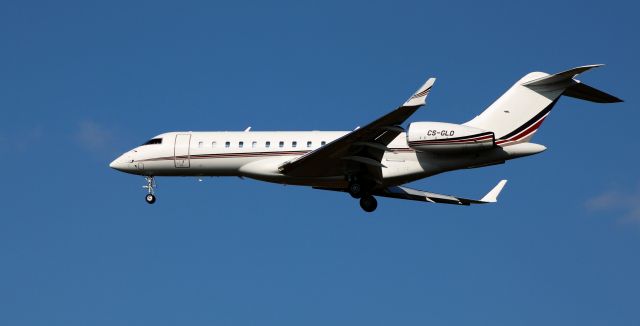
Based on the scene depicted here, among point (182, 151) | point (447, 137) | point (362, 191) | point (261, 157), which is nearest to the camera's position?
point (447, 137)

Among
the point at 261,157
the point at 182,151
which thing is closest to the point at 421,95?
the point at 261,157

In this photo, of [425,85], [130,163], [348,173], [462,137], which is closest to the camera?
[425,85]

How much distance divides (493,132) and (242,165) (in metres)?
8.57

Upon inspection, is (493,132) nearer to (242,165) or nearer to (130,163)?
(242,165)

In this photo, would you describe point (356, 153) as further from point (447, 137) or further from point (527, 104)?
point (527, 104)

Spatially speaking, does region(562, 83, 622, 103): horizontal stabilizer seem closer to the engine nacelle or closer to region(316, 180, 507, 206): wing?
the engine nacelle

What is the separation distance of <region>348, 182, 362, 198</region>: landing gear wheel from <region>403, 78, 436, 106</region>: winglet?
19.3 ft

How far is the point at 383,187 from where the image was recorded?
118ft

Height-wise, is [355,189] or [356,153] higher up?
[356,153]

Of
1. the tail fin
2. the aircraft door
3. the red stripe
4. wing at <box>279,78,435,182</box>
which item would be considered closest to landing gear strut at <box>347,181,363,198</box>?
wing at <box>279,78,435,182</box>

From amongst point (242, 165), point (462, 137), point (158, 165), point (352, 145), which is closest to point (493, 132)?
point (462, 137)

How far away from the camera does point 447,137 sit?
33.0 metres

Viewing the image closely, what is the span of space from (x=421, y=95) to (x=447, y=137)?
A: 11.6 feet

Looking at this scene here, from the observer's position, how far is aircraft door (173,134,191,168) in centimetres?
3666
